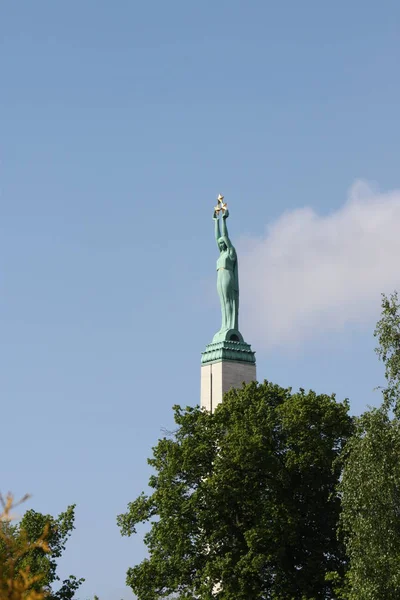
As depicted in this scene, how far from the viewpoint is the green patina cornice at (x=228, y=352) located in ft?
194

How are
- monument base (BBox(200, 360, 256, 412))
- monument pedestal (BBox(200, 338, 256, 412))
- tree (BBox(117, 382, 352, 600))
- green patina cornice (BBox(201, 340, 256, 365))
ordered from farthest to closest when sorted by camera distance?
green patina cornice (BBox(201, 340, 256, 365))
monument pedestal (BBox(200, 338, 256, 412))
monument base (BBox(200, 360, 256, 412))
tree (BBox(117, 382, 352, 600))

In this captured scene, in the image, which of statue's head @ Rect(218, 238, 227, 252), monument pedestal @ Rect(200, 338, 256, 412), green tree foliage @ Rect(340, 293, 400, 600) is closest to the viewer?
green tree foliage @ Rect(340, 293, 400, 600)

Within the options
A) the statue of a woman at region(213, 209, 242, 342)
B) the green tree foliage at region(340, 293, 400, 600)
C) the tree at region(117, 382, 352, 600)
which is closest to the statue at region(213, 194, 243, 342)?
the statue of a woman at region(213, 209, 242, 342)

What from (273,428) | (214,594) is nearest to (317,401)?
(273,428)

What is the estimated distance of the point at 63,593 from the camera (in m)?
47.8

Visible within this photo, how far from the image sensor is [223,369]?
58.4 meters

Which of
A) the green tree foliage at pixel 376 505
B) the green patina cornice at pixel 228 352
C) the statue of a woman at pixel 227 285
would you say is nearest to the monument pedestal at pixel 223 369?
the green patina cornice at pixel 228 352

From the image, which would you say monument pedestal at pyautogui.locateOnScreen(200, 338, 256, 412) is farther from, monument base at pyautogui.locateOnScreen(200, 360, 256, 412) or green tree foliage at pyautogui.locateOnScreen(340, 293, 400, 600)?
green tree foliage at pyautogui.locateOnScreen(340, 293, 400, 600)

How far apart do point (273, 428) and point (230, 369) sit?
12.0m

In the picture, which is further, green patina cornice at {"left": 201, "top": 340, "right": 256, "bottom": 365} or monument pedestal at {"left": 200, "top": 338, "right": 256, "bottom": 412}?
green patina cornice at {"left": 201, "top": 340, "right": 256, "bottom": 365}

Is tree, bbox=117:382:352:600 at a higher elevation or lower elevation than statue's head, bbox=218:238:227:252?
lower

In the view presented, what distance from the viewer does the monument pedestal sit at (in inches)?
2285

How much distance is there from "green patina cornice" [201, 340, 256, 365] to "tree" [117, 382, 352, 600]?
11.2m

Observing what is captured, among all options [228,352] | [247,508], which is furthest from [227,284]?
[247,508]
